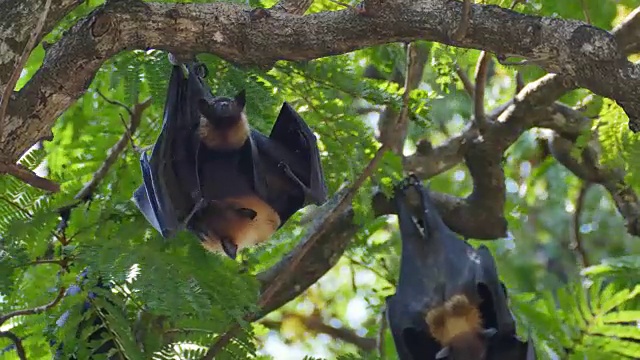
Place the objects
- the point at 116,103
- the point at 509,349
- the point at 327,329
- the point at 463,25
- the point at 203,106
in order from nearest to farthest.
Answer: the point at 463,25 < the point at 203,106 < the point at 509,349 < the point at 116,103 < the point at 327,329

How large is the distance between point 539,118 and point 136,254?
8.43ft

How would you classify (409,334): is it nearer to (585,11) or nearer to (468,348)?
(468,348)

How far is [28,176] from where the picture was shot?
2.51 m

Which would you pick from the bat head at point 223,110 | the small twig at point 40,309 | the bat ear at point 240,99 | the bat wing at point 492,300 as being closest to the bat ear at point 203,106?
the bat head at point 223,110

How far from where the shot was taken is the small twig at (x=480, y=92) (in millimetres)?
4770

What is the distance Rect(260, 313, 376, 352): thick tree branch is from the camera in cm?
622

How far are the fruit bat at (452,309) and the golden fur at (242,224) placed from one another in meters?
0.87

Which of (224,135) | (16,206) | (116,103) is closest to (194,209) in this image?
(224,135)

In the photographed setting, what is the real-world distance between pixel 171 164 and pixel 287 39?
2.39 ft

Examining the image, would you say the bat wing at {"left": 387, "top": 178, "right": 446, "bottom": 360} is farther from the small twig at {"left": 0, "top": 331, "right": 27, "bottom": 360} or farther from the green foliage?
the small twig at {"left": 0, "top": 331, "right": 27, "bottom": 360}

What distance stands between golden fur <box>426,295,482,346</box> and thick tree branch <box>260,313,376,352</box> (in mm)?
1904

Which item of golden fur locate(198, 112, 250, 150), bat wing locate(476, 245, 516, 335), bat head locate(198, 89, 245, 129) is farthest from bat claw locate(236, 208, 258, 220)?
bat wing locate(476, 245, 516, 335)

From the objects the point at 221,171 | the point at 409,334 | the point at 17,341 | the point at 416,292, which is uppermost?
the point at 221,171

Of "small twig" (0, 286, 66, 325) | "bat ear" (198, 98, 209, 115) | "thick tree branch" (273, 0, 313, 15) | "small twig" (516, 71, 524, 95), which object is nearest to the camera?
"thick tree branch" (273, 0, 313, 15)
